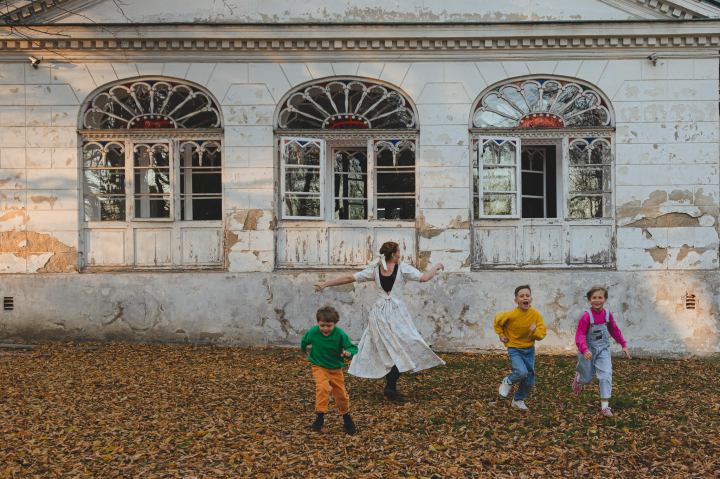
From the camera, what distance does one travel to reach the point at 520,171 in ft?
36.4

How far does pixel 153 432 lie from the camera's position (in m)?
6.47

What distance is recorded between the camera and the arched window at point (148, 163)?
11117 millimetres


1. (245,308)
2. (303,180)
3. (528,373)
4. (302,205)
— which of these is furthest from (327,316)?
(303,180)

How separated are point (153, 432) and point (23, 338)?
5517 mm

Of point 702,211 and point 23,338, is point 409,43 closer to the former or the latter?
point 702,211

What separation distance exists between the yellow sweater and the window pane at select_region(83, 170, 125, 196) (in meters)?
6.70

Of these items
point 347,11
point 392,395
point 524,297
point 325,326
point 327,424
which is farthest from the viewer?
point 347,11

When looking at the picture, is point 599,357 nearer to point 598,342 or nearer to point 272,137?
point 598,342

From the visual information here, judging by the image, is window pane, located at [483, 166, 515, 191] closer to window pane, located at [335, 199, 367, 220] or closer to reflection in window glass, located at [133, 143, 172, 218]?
window pane, located at [335, 199, 367, 220]

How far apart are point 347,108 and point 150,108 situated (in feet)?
9.91

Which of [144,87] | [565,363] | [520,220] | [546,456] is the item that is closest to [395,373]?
[546,456]

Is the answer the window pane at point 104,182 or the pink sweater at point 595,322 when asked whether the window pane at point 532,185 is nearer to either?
the pink sweater at point 595,322

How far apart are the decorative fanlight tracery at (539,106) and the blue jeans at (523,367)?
4798 mm

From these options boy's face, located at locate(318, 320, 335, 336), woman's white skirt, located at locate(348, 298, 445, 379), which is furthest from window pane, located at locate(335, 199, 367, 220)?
boy's face, located at locate(318, 320, 335, 336)
